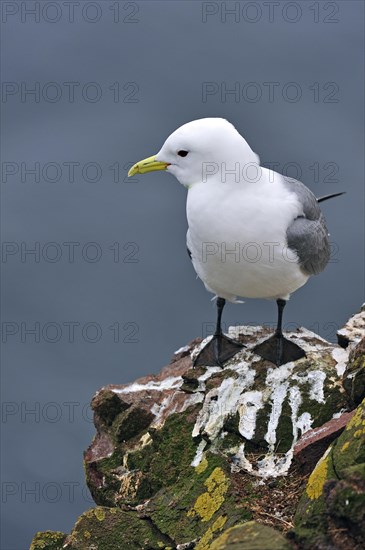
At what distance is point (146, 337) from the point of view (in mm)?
17828

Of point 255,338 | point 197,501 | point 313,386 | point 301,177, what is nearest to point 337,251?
point 301,177

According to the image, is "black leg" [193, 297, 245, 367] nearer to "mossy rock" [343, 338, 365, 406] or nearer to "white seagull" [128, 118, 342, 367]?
"white seagull" [128, 118, 342, 367]

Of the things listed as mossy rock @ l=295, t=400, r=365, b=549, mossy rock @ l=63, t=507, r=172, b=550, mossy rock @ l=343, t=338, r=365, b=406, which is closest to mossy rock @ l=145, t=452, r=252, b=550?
mossy rock @ l=63, t=507, r=172, b=550

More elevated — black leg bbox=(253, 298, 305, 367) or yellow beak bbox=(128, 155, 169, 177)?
yellow beak bbox=(128, 155, 169, 177)

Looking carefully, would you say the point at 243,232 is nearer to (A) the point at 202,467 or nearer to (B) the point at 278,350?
(B) the point at 278,350

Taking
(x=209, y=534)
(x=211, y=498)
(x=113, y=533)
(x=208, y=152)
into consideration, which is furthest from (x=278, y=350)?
(x=113, y=533)

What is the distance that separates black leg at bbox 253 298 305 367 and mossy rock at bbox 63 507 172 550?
2.43 m

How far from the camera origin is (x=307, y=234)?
10539 millimetres

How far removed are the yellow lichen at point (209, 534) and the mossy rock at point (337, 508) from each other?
1.34 meters

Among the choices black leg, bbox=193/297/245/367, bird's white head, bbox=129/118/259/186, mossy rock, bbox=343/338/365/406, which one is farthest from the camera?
black leg, bbox=193/297/245/367

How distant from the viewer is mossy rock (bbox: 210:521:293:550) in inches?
244

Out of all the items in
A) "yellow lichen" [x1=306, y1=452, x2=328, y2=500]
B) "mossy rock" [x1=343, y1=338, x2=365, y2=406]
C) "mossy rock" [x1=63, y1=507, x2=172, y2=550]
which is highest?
"mossy rock" [x1=343, y1=338, x2=365, y2=406]

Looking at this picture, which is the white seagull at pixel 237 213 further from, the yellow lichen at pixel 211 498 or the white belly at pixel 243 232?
the yellow lichen at pixel 211 498

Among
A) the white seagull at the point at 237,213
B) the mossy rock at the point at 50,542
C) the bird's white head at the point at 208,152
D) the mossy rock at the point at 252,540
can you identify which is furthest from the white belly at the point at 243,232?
the mossy rock at the point at 252,540
